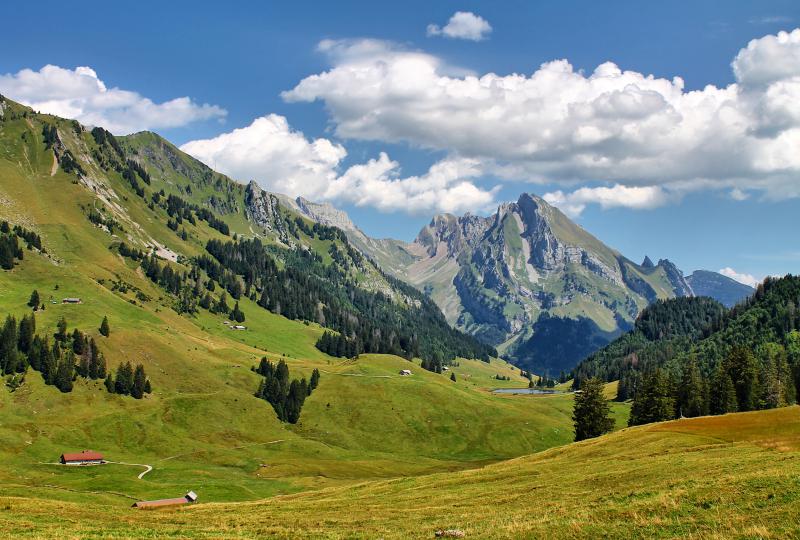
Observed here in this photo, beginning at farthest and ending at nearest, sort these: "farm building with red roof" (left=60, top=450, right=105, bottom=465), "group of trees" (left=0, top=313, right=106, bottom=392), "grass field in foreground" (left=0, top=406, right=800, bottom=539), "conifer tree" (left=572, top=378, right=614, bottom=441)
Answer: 1. "group of trees" (left=0, top=313, right=106, bottom=392)
2. "farm building with red roof" (left=60, top=450, right=105, bottom=465)
3. "conifer tree" (left=572, top=378, right=614, bottom=441)
4. "grass field in foreground" (left=0, top=406, right=800, bottom=539)

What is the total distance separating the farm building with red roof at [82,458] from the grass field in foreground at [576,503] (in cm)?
8491

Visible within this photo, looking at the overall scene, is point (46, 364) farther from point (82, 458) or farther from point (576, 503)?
point (576, 503)

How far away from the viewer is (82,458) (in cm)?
14288

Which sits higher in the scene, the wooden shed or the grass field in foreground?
the grass field in foreground

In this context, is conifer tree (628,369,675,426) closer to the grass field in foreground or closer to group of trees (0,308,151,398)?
the grass field in foreground

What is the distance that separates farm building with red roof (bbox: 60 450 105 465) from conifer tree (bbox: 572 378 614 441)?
4409 inches

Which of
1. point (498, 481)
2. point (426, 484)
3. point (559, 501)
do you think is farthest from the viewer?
point (426, 484)

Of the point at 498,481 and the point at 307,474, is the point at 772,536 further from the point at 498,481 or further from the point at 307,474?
the point at 307,474

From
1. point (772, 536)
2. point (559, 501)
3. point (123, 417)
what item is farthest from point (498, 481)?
point (123, 417)

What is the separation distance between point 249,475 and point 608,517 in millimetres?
129452

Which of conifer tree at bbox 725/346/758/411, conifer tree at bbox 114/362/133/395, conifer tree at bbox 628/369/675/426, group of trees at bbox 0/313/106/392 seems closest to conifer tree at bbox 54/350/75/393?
group of trees at bbox 0/313/106/392

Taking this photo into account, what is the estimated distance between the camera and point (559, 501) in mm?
47500

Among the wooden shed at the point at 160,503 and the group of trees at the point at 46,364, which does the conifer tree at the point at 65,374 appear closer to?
the group of trees at the point at 46,364

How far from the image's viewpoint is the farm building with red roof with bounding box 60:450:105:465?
14150cm
